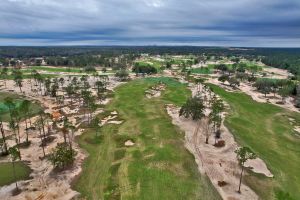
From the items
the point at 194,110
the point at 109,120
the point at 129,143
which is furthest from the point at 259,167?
the point at 109,120

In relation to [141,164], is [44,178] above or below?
below

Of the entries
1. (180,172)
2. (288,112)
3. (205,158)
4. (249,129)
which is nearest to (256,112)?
(288,112)

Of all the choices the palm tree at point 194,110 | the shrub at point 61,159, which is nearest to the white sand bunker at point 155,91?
the palm tree at point 194,110

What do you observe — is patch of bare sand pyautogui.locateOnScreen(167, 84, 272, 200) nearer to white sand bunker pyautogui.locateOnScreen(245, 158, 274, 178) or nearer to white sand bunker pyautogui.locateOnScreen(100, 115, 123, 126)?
white sand bunker pyautogui.locateOnScreen(245, 158, 274, 178)

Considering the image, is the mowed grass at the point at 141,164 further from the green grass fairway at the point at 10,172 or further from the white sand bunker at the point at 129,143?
the green grass fairway at the point at 10,172

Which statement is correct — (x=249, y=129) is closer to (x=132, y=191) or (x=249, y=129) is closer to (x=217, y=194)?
(x=217, y=194)

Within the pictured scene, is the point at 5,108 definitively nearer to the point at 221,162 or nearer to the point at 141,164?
the point at 141,164
